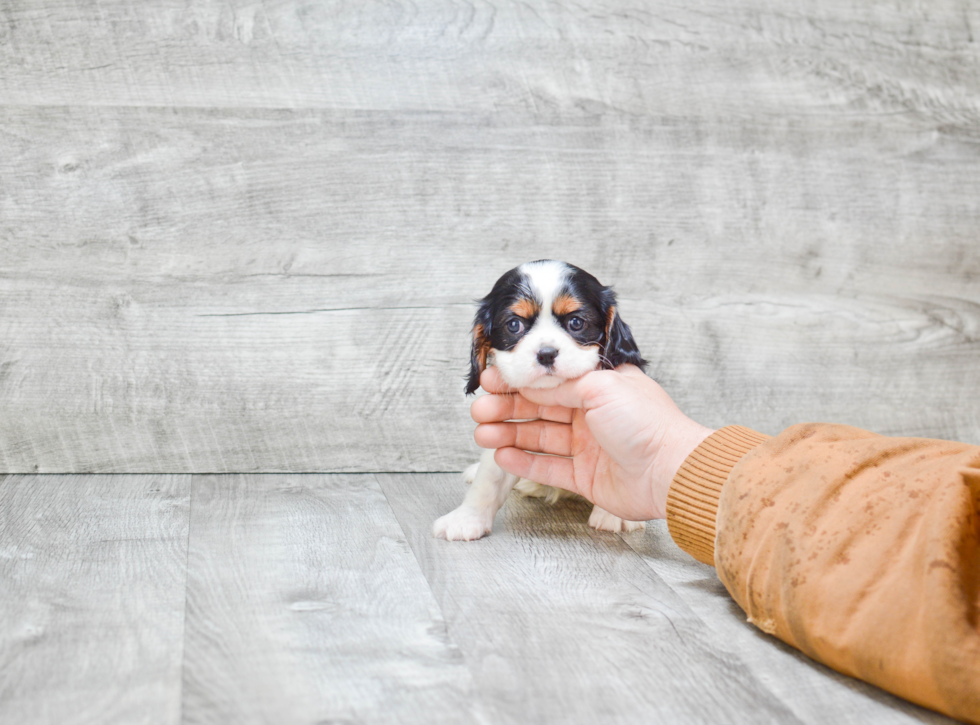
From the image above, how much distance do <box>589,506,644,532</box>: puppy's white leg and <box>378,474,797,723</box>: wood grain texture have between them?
38 mm

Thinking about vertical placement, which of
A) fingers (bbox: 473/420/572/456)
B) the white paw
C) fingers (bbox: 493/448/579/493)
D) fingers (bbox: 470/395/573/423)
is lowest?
the white paw

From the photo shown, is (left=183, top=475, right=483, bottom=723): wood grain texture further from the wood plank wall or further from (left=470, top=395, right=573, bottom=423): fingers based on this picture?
the wood plank wall

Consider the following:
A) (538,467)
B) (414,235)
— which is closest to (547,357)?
(538,467)

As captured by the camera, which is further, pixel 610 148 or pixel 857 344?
pixel 857 344

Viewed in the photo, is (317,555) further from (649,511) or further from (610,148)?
(610,148)

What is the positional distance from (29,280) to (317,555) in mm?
1164

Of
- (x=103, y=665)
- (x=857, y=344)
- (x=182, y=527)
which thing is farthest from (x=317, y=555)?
(x=857, y=344)

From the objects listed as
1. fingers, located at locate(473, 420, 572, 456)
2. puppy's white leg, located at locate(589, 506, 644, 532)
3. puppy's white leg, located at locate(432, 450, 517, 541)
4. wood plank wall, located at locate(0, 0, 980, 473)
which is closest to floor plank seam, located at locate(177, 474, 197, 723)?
wood plank wall, located at locate(0, 0, 980, 473)

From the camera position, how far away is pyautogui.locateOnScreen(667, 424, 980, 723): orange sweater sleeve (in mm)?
1015

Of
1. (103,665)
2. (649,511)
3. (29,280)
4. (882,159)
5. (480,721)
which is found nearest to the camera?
(480,721)

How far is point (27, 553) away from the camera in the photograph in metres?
1.51

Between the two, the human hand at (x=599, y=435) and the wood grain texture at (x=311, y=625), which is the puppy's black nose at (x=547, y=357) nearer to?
the human hand at (x=599, y=435)

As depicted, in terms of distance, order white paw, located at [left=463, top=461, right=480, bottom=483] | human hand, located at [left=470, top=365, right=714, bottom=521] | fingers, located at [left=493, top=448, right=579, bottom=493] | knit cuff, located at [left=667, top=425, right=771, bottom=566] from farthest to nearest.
→ white paw, located at [left=463, top=461, right=480, bottom=483], fingers, located at [left=493, top=448, right=579, bottom=493], human hand, located at [left=470, top=365, right=714, bottom=521], knit cuff, located at [left=667, top=425, right=771, bottom=566]

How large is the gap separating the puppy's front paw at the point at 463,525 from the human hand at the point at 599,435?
0.12m
